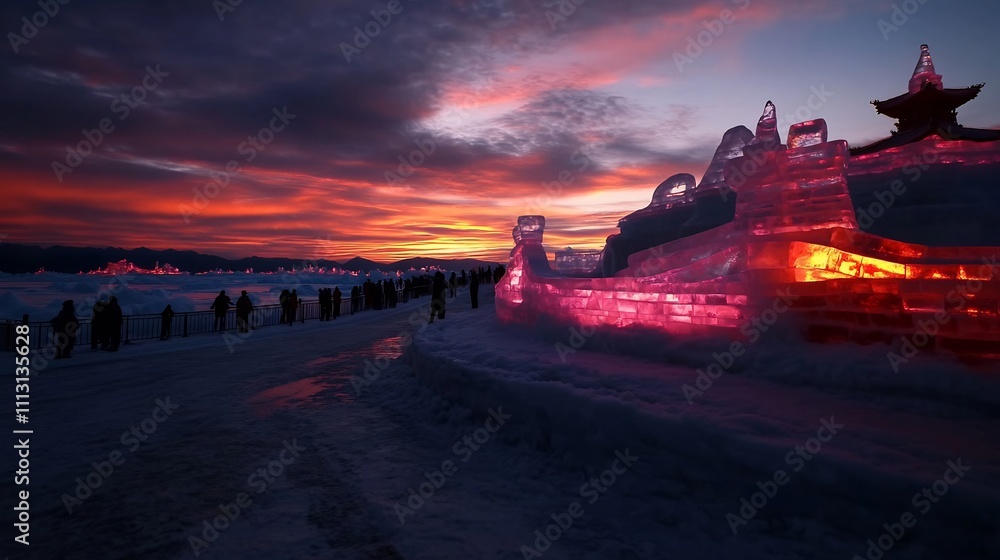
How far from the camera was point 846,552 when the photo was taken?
3225 millimetres

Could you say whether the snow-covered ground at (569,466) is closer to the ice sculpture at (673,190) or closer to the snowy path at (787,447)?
the snowy path at (787,447)

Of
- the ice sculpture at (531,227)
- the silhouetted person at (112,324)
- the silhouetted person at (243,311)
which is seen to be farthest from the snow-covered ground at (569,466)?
the silhouetted person at (243,311)

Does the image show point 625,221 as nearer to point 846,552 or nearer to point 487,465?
point 487,465

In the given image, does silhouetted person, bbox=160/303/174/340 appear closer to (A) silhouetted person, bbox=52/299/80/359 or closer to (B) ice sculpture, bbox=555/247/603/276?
(A) silhouetted person, bbox=52/299/80/359

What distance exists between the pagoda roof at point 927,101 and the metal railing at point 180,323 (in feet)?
93.8

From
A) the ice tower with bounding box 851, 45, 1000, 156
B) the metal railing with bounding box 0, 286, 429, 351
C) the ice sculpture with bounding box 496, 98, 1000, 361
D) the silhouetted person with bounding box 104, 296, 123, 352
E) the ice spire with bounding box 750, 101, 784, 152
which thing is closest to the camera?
the ice sculpture with bounding box 496, 98, 1000, 361

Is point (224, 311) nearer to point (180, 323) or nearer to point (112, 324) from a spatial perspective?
point (112, 324)

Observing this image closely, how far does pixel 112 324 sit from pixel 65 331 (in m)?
1.30

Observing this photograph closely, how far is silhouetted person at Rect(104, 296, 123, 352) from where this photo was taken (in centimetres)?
1483

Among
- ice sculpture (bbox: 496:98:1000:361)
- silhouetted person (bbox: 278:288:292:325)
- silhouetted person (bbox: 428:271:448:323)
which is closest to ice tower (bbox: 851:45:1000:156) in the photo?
ice sculpture (bbox: 496:98:1000:361)

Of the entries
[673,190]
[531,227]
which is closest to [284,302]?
[531,227]

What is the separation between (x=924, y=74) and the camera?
19125 mm

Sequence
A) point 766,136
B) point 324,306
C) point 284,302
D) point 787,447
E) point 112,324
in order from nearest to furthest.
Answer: point 787,447 < point 766,136 < point 112,324 < point 284,302 < point 324,306

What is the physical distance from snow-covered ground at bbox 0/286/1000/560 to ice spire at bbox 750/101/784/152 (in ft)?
9.82
